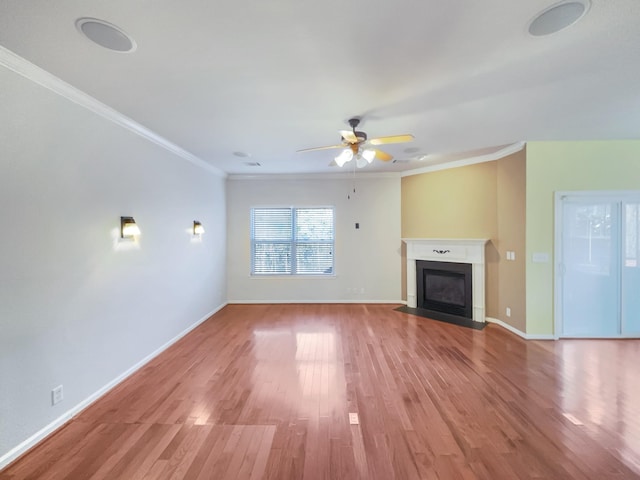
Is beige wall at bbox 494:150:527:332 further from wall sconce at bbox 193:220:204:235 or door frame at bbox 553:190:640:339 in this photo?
wall sconce at bbox 193:220:204:235

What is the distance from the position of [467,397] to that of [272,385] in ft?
6.24

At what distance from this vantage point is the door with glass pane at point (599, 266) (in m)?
3.83

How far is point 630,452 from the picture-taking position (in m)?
1.92

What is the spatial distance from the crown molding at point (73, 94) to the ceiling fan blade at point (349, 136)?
235cm

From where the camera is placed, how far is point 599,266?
386cm

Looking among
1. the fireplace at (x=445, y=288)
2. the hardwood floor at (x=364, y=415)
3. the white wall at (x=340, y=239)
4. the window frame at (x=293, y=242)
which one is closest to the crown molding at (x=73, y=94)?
the white wall at (x=340, y=239)

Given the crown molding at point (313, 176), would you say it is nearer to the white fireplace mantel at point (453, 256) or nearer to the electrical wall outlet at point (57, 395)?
the white fireplace mantel at point (453, 256)

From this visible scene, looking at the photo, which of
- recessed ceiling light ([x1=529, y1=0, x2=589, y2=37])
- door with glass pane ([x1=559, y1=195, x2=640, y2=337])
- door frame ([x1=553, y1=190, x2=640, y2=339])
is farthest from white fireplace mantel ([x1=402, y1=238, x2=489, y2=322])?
recessed ceiling light ([x1=529, y1=0, x2=589, y2=37])

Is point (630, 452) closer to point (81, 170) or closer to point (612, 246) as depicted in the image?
point (612, 246)

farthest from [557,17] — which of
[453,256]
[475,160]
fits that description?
[453,256]

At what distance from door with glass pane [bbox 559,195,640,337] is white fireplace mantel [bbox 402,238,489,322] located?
1064mm

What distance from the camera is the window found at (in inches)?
238

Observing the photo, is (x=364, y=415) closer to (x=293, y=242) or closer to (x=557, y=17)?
(x=557, y=17)

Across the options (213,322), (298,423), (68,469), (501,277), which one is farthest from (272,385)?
(501,277)
